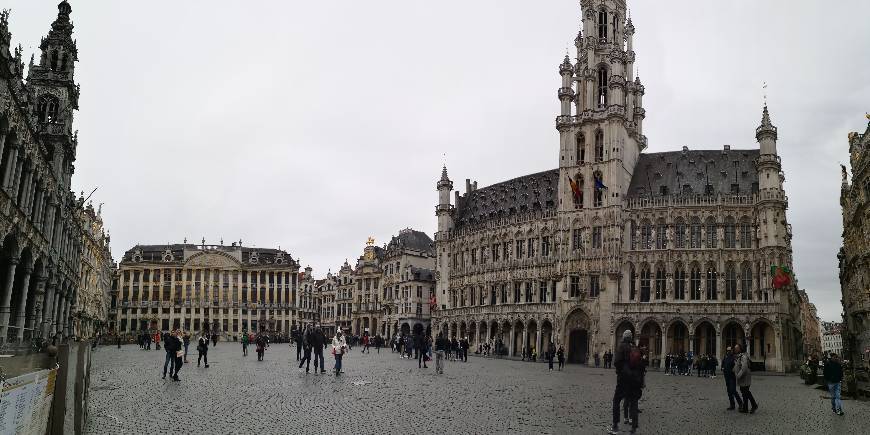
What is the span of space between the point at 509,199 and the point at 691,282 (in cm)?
2684

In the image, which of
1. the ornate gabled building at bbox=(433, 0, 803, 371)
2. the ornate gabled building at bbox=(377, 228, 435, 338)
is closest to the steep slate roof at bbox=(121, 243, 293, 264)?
the ornate gabled building at bbox=(377, 228, 435, 338)

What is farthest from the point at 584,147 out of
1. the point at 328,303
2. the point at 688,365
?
the point at 328,303

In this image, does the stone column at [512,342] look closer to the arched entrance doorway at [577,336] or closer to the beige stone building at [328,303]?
the arched entrance doorway at [577,336]

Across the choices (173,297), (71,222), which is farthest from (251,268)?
(71,222)

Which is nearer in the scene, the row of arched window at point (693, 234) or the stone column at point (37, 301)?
the stone column at point (37, 301)

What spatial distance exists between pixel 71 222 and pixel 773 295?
56985mm

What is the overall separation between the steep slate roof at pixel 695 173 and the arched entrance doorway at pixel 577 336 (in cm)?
1292

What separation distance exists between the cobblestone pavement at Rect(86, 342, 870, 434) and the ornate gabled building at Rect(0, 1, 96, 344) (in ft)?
18.6

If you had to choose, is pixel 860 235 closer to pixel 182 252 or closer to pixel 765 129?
pixel 765 129

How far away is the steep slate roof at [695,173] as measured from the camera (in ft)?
220

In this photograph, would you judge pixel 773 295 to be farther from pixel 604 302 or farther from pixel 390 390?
pixel 390 390

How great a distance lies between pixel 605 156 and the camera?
232ft

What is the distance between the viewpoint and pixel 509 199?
85750 millimetres

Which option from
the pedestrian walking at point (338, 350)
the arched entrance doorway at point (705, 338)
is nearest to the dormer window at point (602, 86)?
the arched entrance doorway at point (705, 338)
